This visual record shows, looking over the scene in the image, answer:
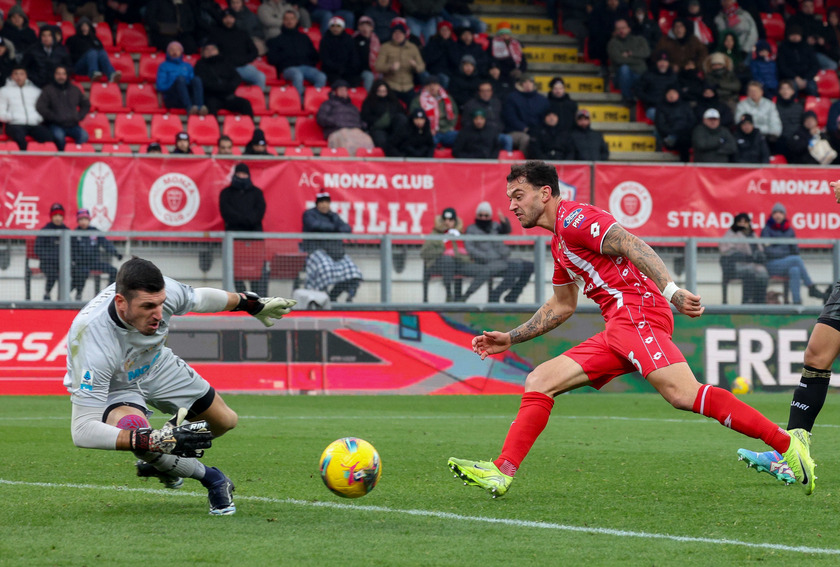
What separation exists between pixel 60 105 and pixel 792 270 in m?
10.6

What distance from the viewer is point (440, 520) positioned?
5898 millimetres

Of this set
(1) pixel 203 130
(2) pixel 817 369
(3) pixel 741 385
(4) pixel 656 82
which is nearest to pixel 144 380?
(2) pixel 817 369

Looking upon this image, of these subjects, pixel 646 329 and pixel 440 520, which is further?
pixel 646 329

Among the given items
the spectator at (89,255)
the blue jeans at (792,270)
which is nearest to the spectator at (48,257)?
the spectator at (89,255)

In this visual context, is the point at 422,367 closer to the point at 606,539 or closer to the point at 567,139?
the point at 567,139

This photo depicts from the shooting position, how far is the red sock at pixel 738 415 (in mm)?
6160

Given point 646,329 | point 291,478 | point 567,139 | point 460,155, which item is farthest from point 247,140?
point 646,329

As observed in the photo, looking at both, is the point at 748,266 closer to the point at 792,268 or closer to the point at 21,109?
the point at 792,268

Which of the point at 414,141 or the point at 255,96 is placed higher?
the point at 255,96

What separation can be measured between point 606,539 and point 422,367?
8.90m

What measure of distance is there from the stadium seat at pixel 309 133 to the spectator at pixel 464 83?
2.37 metres

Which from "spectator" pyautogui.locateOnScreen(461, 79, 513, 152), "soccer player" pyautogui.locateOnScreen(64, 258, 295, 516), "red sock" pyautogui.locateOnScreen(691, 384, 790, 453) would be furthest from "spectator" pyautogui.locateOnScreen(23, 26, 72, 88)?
"red sock" pyautogui.locateOnScreen(691, 384, 790, 453)

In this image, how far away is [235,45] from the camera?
18844mm

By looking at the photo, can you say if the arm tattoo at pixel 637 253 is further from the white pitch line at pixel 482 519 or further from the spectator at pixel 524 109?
the spectator at pixel 524 109
